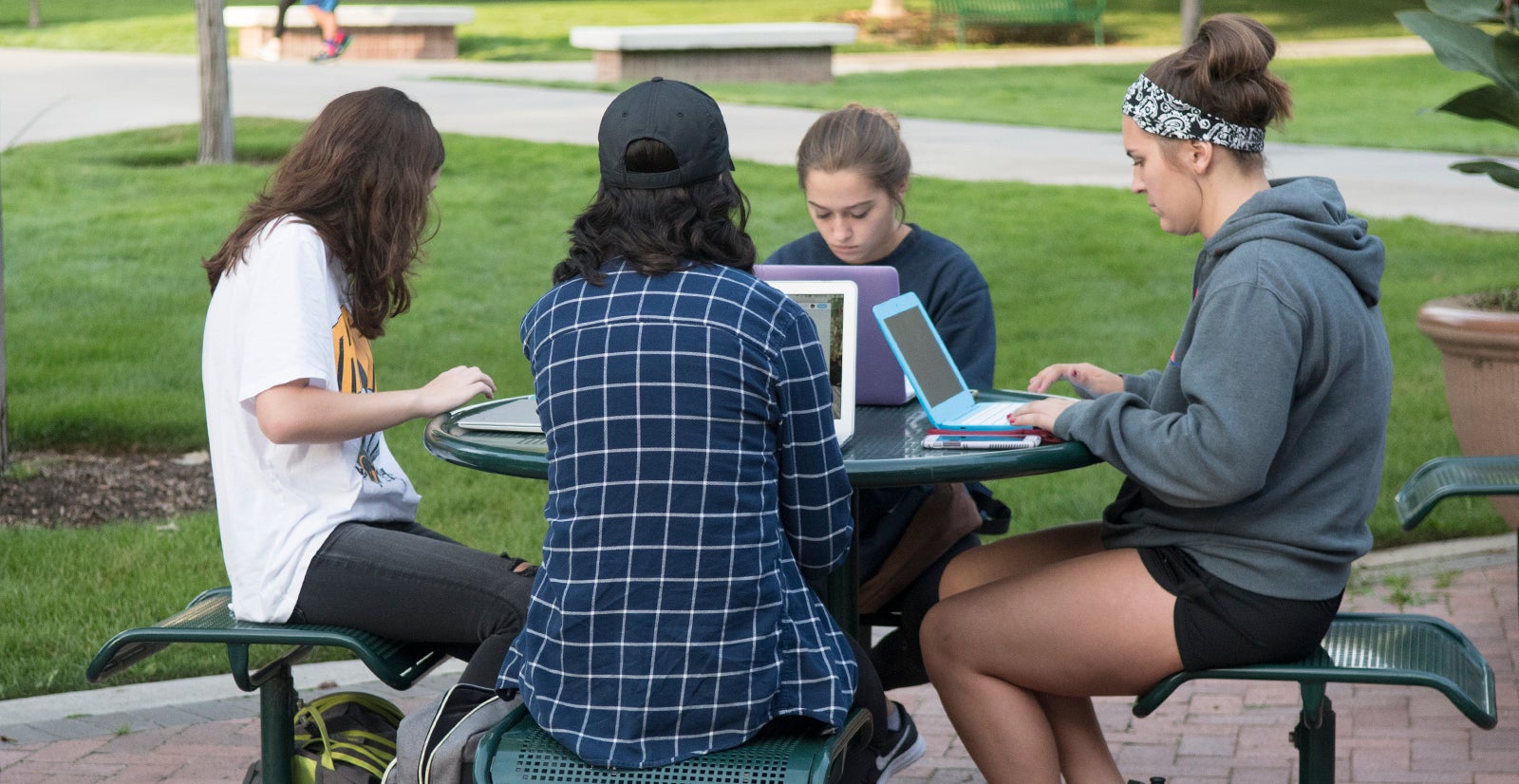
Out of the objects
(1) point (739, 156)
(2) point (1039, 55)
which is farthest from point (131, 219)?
(2) point (1039, 55)

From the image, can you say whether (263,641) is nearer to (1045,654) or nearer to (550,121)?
(1045,654)

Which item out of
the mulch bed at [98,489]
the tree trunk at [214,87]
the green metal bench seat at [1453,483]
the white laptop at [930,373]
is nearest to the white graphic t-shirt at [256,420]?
the white laptop at [930,373]

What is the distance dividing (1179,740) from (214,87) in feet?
30.2

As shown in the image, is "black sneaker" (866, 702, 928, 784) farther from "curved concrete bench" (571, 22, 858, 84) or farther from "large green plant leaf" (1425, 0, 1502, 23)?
"curved concrete bench" (571, 22, 858, 84)

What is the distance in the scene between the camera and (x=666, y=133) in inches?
90.0

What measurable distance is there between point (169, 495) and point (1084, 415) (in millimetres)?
4094

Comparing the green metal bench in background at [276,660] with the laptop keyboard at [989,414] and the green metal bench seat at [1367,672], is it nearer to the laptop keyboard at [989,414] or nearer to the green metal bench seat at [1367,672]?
the laptop keyboard at [989,414]

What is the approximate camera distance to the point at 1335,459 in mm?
2549

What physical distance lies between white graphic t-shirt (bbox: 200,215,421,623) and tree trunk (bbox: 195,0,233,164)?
8435 mm

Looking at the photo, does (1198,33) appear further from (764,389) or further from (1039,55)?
(1039,55)

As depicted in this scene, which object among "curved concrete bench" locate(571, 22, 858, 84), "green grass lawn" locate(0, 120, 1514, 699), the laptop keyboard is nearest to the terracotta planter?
"green grass lawn" locate(0, 120, 1514, 699)

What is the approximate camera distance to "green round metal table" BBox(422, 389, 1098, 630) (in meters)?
2.63

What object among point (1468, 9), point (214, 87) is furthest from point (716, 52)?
point (1468, 9)

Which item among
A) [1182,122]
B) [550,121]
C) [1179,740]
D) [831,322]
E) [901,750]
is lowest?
[1179,740]
